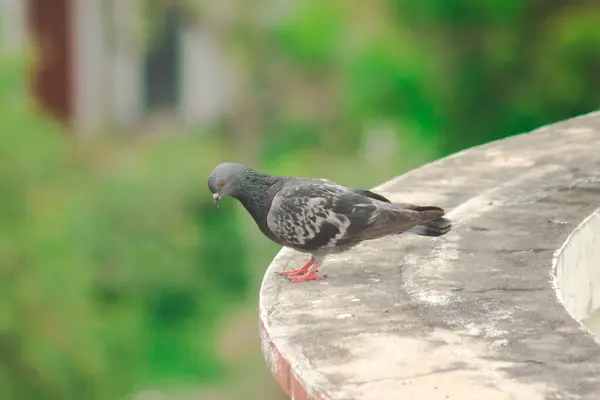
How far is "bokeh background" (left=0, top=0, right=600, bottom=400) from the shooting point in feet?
33.1

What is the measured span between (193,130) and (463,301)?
15772mm

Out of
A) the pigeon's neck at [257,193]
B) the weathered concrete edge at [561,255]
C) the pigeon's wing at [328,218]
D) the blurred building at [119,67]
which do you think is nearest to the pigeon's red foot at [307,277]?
the pigeon's wing at [328,218]

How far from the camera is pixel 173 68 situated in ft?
66.7

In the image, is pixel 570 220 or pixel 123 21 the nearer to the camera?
pixel 570 220

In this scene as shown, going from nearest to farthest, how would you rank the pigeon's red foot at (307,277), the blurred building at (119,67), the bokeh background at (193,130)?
1. the pigeon's red foot at (307,277)
2. the bokeh background at (193,130)
3. the blurred building at (119,67)

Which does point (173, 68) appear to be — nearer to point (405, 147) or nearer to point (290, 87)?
point (290, 87)

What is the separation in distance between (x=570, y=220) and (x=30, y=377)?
681cm

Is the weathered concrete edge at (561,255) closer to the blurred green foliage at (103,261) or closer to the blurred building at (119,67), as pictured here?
the blurred green foliage at (103,261)

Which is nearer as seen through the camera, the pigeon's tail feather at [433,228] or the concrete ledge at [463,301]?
the concrete ledge at [463,301]

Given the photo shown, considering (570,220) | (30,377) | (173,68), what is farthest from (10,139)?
(173,68)

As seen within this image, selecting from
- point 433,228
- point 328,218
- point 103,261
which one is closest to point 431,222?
point 433,228

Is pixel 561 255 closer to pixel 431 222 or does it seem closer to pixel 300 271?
pixel 431 222

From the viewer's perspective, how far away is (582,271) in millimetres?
3734

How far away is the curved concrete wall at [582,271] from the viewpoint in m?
3.52
